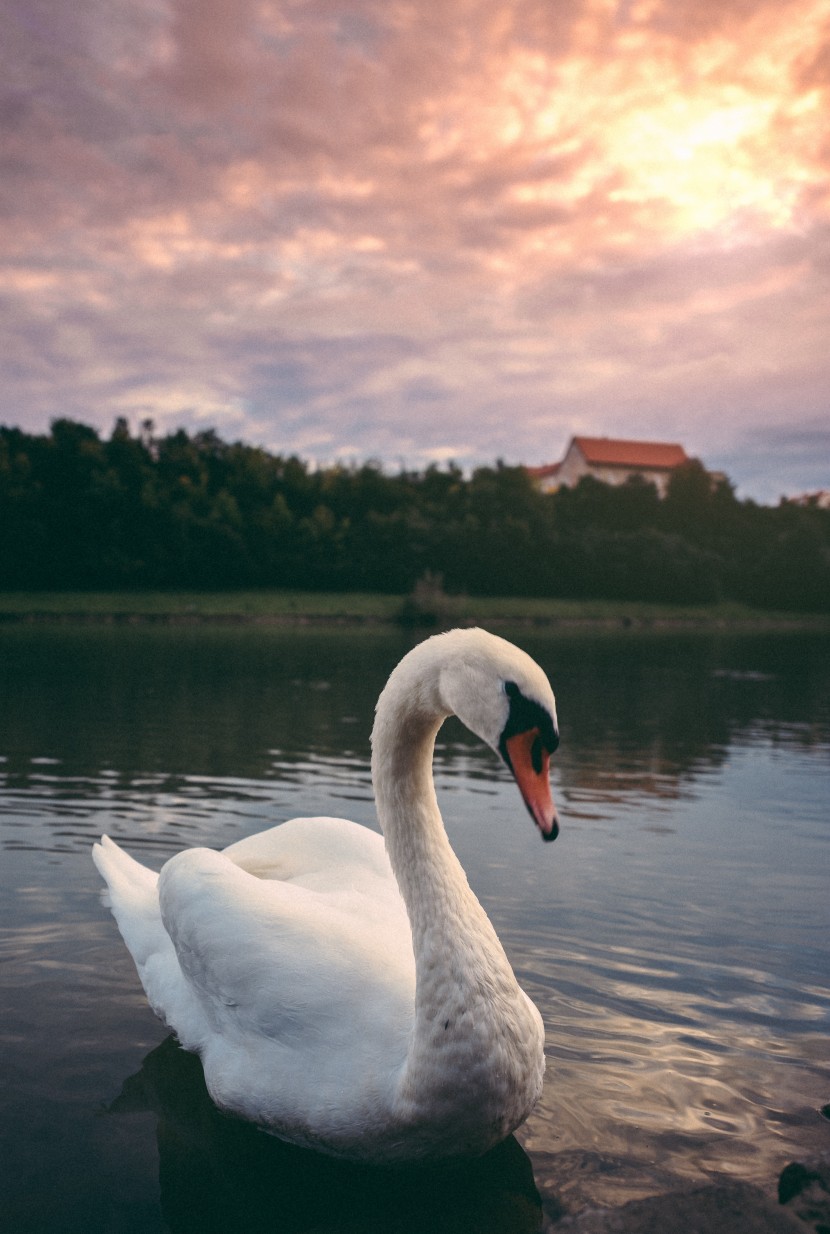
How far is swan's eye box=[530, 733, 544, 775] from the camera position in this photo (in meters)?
3.14

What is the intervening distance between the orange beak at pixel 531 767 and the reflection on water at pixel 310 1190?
4.99 feet

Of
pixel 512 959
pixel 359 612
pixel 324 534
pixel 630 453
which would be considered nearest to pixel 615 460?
pixel 630 453

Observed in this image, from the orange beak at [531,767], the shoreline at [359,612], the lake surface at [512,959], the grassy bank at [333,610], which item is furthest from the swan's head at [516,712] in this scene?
the grassy bank at [333,610]

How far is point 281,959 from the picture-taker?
3773 millimetres

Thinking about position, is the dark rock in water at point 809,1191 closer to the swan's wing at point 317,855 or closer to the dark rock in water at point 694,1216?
the dark rock in water at point 694,1216

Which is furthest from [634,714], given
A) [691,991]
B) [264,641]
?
[264,641]

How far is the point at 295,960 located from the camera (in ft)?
12.4

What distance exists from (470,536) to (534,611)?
10778 millimetres

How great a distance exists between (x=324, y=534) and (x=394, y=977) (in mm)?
64243

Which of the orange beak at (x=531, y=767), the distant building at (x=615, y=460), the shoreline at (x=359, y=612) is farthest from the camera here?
the distant building at (x=615, y=460)

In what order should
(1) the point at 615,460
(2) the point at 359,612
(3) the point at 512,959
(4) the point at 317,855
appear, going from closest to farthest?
(4) the point at 317,855 < (3) the point at 512,959 < (2) the point at 359,612 < (1) the point at 615,460

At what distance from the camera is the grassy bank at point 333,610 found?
48.2 metres

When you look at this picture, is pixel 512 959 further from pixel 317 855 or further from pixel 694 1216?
pixel 694 1216

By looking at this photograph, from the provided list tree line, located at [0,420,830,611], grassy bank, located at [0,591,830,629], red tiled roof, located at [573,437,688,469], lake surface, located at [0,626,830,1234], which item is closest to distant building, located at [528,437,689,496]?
red tiled roof, located at [573,437,688,469]
